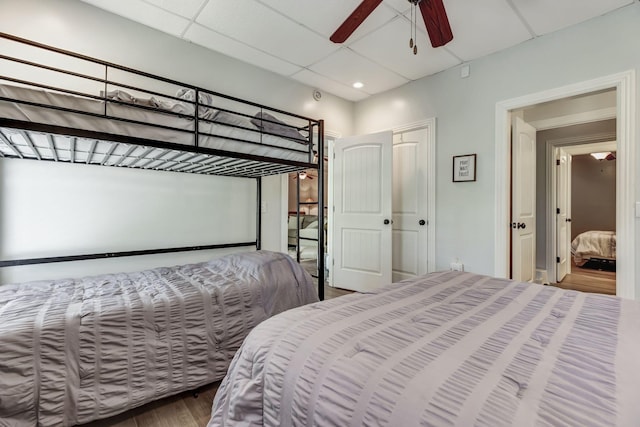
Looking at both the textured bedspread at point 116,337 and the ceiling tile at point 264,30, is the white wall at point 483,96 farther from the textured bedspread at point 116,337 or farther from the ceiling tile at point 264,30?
the textured bedspread at point 116,337

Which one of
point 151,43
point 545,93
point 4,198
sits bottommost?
point 4,198

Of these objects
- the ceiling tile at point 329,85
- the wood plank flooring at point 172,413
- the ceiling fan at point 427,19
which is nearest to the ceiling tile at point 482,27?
the ceiling fan at point 427,19

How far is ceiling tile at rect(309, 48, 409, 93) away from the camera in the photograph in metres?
3.02

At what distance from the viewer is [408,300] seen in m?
1.27

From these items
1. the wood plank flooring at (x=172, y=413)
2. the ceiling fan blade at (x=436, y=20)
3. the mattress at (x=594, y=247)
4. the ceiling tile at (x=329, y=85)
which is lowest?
the wood plank flooring at (x=172, y=413)

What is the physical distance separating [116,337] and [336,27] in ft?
8.66

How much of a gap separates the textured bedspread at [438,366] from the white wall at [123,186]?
73.1 inches

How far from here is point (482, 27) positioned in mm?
2525

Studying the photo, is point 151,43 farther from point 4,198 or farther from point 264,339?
point 264,339

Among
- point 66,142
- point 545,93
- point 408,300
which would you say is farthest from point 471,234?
point 66,142

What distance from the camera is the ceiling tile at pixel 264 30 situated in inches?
89.7

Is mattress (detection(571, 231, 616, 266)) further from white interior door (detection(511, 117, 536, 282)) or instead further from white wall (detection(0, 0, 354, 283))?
white wall (detection(0, 0, 354, 283))

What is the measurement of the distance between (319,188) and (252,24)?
1.46 m

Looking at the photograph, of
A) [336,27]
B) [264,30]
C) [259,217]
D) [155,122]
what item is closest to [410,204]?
[259,217]
